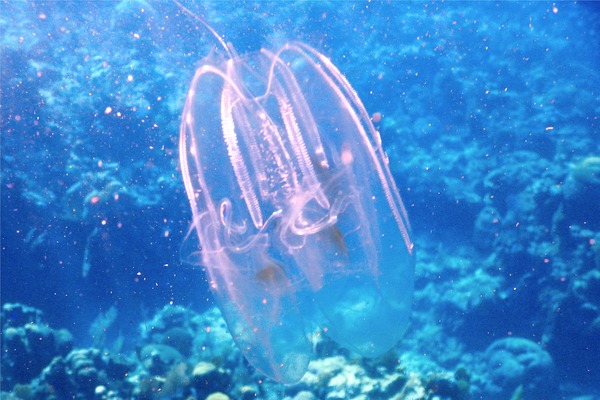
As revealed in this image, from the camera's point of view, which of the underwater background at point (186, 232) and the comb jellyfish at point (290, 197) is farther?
the underwater background at point (186, 232)

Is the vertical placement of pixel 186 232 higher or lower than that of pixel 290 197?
higher

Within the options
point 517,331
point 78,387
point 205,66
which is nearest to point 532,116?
point 517,331

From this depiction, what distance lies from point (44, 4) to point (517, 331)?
10232 millimetres

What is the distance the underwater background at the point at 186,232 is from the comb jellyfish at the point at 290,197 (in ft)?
4.85

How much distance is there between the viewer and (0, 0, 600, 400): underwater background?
5.04 m

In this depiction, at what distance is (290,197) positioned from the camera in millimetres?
2547

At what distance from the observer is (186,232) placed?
6.34 meters

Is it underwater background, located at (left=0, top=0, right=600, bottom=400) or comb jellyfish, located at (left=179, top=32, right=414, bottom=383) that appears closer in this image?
comb jellyfish, located at (left=179, top=32, right=414, bottom=383)

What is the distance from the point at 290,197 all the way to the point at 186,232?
4.20 meters

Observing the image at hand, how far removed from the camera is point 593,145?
829 cm

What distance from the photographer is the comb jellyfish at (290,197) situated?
2584 millimetres

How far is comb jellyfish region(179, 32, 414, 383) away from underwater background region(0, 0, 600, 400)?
1479mm

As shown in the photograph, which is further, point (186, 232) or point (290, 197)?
point (186, 232)

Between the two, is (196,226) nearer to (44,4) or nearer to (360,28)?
(44,4)
